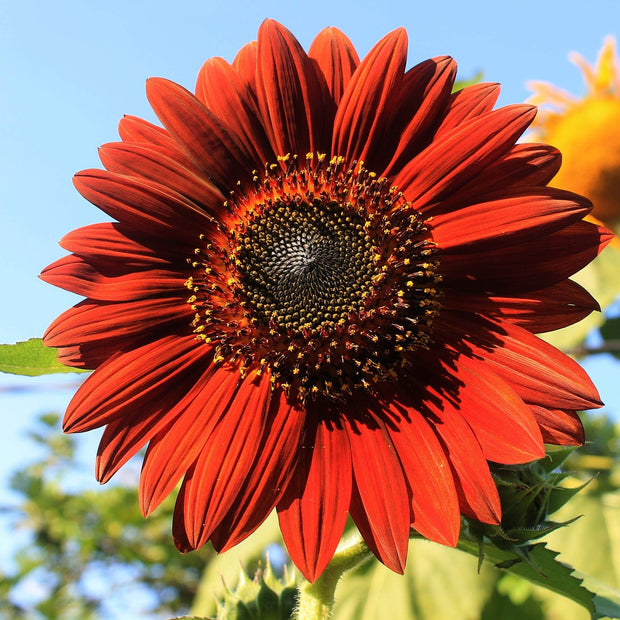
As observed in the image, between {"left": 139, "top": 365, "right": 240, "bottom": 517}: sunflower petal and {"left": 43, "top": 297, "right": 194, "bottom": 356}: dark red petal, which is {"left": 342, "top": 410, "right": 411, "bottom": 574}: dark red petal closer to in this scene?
{"left": 139, "top": 365, "right": 240, "bottom": 517}: sunflower petal

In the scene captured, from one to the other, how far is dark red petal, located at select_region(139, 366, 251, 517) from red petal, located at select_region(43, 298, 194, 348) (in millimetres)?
170

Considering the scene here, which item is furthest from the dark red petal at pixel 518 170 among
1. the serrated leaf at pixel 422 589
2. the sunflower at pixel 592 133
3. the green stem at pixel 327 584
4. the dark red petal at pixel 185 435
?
the sunflower at pixel 592 133

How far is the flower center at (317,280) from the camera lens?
1.71 metres

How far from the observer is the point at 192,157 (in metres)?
1.71

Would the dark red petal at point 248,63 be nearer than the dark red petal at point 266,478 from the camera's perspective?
No

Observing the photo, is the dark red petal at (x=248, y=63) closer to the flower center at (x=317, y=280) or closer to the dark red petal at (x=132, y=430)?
the flower center at (x=317, y=280)

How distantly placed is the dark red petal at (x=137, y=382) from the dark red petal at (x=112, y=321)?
0.04 meters

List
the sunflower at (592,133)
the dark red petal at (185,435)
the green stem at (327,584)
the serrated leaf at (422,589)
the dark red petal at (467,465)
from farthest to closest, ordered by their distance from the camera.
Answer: the sunflower at (592,133) → the serrated leaf at (422,589) → the green stem at (327,584) → the dark red petal at (185,435) → the dark red petal at (467,465)

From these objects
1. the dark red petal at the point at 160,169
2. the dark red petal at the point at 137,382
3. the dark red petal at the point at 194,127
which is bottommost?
the dark red petal at the point at 137,382

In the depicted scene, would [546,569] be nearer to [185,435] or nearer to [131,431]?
[185,435]

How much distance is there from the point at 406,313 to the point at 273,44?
72cm

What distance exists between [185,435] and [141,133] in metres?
0.75

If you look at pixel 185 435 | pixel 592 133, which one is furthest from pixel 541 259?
pixel 592 133

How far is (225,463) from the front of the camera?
1.56m
